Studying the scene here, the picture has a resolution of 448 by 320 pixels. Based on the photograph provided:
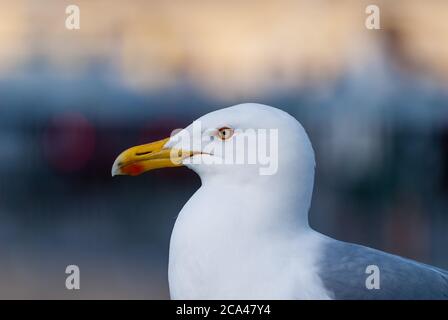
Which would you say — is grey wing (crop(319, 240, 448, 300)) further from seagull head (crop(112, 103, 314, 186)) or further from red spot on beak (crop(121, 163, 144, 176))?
red spot on beak (crop(121, 163, 144, 176))

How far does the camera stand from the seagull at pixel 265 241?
1.38 meters

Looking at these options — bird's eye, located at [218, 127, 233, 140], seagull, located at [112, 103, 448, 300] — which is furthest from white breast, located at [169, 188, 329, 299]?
bird's eye, located at [218, 127, 233, 140]

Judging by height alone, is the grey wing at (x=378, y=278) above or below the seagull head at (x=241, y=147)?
below

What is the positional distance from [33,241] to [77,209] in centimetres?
56

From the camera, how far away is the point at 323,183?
4.01 m

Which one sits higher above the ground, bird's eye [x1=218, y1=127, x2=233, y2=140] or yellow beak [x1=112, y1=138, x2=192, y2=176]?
bird's eye [x1=218, y1=127, x2=233, y2=140]

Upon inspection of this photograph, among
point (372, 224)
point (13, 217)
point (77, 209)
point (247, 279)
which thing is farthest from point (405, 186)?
point (247, 279)

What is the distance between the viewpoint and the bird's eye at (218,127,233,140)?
1.46m

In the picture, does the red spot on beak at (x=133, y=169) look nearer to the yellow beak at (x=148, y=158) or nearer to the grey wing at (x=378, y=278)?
the yellow beak at (x=148, y=158)

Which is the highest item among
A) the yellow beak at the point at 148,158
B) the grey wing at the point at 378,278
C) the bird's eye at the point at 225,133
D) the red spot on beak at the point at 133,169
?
the bird's eye at the point at 225,133

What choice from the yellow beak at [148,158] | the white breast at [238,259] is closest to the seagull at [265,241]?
the white breast at [238,259]

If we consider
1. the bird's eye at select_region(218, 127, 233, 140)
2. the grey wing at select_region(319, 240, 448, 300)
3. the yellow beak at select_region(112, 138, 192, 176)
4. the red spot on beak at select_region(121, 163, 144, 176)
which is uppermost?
the bird's eye at select_region(218, 127, 233, 140)

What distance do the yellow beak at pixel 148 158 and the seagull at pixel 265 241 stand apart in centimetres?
11

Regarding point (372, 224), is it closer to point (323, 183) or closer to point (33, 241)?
point (323, 183)
